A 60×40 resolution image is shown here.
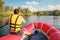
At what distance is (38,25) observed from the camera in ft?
28.1

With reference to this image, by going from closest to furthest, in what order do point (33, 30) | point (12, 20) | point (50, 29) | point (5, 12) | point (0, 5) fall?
point (12, 20) → point (50, 29) → point (33, 30) → point (5, 12) → point (0, 5)

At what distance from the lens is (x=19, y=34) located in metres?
6.79

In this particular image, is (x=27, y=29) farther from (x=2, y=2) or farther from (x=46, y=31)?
(x=2, y=2)

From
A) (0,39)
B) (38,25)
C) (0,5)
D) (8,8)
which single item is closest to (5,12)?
(8,8)

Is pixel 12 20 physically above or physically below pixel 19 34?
above

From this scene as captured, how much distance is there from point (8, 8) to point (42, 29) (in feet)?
83.2

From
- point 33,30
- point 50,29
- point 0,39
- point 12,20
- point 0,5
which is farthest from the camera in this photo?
point 0,5

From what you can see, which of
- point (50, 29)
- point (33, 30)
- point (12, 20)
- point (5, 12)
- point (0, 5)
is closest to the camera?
point (12, 20)

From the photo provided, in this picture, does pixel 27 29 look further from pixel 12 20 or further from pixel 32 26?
pixel 12 20

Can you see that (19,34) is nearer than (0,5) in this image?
Yes

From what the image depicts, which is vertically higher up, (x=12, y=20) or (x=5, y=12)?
(x=12, y=20)

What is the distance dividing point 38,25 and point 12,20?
200cm

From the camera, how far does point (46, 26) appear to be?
8.18 m

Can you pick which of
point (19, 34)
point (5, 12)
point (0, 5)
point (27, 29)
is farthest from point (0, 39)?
point (0, 5)
